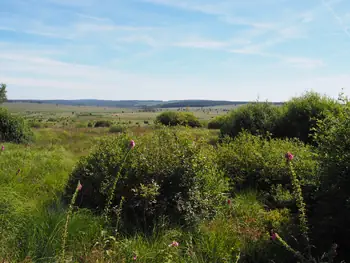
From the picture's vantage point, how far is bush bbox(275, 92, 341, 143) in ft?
46.1

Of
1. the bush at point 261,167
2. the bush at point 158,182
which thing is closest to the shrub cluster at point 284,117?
the bush at point 261,167

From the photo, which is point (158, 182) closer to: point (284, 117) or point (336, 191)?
point (336, 191)

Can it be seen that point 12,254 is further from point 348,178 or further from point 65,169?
point 65,169

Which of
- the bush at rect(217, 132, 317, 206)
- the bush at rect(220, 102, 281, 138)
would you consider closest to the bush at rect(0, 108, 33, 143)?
the bush at rect(220, 102, 281, 138)

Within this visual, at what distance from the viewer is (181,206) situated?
18.2 ft

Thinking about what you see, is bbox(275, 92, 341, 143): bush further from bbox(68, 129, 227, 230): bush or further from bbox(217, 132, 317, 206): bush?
bbox(68, 129, 227, 230): bush

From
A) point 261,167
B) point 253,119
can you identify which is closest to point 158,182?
point 261,167

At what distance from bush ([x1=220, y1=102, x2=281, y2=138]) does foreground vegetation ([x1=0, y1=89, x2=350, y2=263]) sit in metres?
7.04

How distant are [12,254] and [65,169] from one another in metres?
5.98

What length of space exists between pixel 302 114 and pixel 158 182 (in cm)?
1064

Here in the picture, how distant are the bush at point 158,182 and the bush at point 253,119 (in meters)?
9.55

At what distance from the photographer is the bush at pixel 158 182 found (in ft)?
18.4

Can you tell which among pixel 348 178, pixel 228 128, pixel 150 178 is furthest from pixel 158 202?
pixel 228 128

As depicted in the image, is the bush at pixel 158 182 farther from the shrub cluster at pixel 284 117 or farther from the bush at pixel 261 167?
the shrub cluster at pixel 284 117
